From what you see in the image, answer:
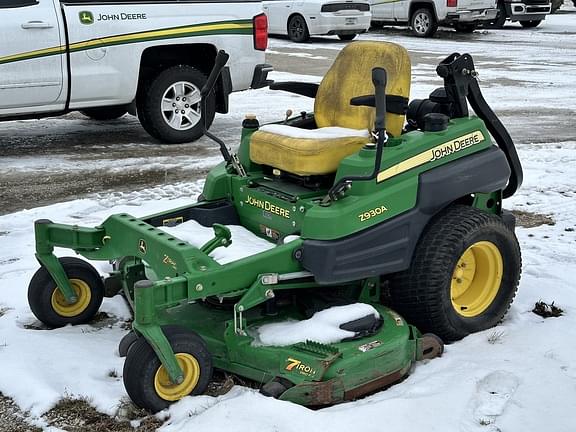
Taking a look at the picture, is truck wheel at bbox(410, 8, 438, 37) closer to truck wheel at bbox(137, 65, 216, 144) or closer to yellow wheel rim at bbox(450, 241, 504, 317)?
truck wheel at bbox(137, 65, 216, 144)

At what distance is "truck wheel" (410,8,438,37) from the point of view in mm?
20562

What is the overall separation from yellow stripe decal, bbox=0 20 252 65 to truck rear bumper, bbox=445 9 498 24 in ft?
40.0

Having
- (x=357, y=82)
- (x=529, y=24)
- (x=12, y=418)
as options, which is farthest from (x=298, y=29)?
(x=12, y=418)

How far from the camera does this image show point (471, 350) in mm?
4223

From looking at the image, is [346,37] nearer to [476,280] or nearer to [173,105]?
[173,105]

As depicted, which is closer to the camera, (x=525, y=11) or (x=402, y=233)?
(x=402, y=233)

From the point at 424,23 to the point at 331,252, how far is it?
58.1ft

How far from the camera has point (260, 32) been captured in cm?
912

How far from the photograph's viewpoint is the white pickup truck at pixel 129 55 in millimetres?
7961

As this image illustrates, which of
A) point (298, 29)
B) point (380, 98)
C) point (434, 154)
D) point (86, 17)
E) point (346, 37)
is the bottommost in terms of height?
point (346, 37)

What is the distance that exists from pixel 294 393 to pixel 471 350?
3.49 ft

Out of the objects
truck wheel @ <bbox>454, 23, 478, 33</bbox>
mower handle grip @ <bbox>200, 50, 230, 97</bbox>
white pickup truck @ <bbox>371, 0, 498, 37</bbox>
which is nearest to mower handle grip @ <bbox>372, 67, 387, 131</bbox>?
mower handle grip @ <bbox>200, 50, 230, 97</bbox>

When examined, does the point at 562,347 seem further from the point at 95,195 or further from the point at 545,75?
the point at 545,75

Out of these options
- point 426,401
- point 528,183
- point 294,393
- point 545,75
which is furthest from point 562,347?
point 545,75
